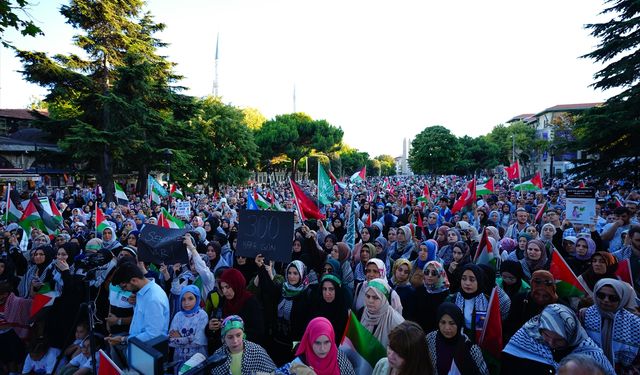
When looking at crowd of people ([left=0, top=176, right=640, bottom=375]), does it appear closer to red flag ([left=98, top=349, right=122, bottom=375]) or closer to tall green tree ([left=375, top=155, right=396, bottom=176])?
red flag ([left=98, top=349, right=122, bottom=375])

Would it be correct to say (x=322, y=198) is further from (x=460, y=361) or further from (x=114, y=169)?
(x=114, y=169)

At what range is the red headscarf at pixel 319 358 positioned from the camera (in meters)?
3.21

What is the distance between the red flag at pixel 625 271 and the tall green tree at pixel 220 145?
2953 centimetres

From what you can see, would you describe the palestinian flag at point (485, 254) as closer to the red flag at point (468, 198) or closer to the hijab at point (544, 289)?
the hijab at point (544, 289)

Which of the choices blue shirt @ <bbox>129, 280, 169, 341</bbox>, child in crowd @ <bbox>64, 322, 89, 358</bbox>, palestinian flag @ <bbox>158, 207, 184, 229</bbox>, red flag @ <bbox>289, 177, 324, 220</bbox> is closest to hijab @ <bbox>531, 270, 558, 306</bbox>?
blue shirt @ <bbox>129, 280, 169, 341</bbox>

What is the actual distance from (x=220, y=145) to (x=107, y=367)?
33124mm

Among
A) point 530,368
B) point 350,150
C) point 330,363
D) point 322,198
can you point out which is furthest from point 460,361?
point 350,150

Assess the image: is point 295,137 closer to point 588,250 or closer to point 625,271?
point 588,250

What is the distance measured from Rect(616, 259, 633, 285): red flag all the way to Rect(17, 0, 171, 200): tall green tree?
83.9ft

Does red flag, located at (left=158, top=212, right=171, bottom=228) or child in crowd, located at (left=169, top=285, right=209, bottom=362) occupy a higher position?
red flag, located at (left=158, top=212, right=171, bottom=228)

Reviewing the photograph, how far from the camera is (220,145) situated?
115ft

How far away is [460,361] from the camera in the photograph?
3.07 m

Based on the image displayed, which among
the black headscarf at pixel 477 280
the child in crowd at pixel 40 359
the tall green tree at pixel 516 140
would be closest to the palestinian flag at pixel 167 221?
the child in crowd at pixel 40 359

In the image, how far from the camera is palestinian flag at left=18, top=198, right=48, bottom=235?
9.24 m
